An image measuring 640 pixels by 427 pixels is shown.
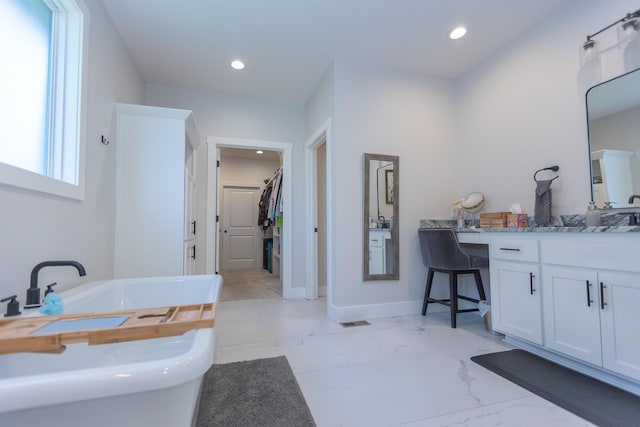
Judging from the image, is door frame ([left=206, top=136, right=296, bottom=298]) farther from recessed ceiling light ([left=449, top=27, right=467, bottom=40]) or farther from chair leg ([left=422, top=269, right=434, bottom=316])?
recessed ceiling light ([left=449, top=27, right=467, bottom=40])

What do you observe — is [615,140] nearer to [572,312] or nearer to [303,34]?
[572,312]

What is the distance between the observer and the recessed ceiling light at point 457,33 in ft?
8.13

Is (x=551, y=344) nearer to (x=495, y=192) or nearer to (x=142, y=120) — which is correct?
(x=495, y=192)

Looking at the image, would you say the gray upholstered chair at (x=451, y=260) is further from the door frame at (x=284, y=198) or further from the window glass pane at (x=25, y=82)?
the window glass pane at (x=25, y=82)

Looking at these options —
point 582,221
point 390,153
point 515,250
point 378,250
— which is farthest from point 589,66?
point 378,250

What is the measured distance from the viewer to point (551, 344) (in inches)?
71.3

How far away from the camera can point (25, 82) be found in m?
1.42

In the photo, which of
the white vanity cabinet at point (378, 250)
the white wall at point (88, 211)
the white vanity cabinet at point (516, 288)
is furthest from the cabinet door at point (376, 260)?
the white wall at point (88, 211)

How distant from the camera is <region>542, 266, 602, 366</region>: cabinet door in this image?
62.9 inches

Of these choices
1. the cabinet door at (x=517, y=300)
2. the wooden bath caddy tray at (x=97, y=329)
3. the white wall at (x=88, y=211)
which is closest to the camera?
the wooden bath caddy tray at (x=97, y=329)

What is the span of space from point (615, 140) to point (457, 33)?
1459 mm

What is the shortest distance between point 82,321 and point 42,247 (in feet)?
2.09

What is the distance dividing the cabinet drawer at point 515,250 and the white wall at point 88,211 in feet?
9.19

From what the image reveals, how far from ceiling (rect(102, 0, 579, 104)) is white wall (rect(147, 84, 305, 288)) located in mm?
213
